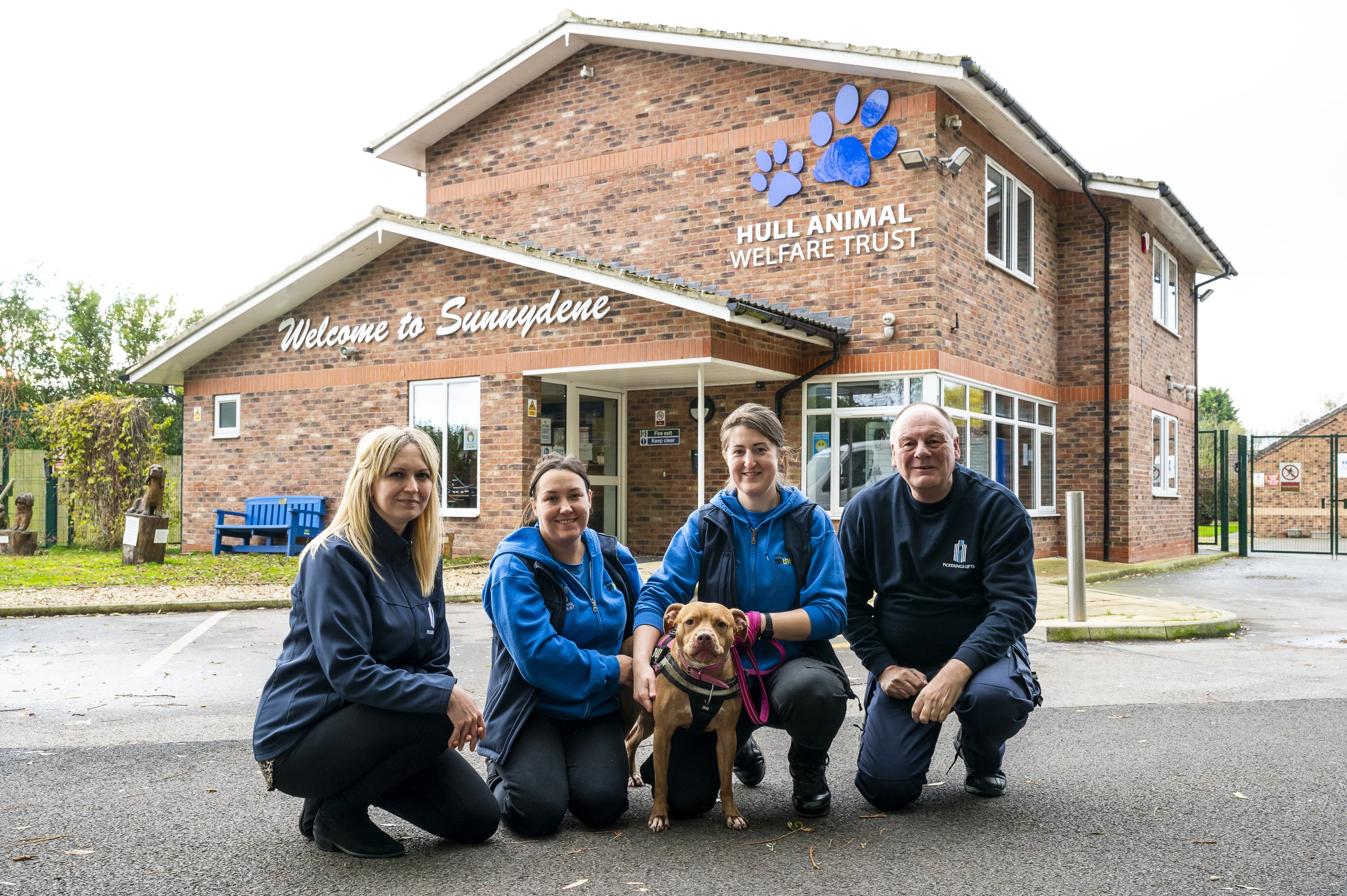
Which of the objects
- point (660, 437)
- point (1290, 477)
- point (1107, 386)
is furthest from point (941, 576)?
point (1290, 477)

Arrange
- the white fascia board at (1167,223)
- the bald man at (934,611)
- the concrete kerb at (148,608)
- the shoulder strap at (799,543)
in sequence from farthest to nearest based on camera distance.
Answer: the white fascia board at (1167,223) → the concrete kerb at (148,608) → the shoulder strap at (799,543) → the bald man at (934,611)

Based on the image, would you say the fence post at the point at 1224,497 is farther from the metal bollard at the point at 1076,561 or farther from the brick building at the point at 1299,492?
the metal bollard at the point at 1076,561

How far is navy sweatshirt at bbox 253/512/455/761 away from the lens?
3.30 m

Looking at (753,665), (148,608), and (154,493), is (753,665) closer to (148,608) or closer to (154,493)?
(148,608)

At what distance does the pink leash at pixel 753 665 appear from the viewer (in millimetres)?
3797

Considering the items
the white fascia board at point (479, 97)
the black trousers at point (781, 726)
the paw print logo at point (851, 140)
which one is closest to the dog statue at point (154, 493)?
the white fascia board at point (479, 97)

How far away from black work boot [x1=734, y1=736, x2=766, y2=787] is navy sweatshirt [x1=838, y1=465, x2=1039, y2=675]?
58cm

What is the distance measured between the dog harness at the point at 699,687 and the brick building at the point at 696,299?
8120mm

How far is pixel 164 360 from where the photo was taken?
53.9 ft

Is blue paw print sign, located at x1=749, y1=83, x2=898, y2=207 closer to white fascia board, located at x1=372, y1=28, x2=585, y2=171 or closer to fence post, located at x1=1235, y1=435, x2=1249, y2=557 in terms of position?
white fascia board, located at x1=372, y1=28, x2=585, y2=171

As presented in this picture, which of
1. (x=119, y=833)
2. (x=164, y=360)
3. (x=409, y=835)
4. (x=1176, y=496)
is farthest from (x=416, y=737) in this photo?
(x=1176, y=496)

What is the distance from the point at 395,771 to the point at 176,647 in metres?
5.40

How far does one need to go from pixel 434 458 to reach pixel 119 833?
67.2 inches

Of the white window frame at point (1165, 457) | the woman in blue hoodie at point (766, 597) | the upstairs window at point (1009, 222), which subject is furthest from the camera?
the white window frame at point (1165, 457)
